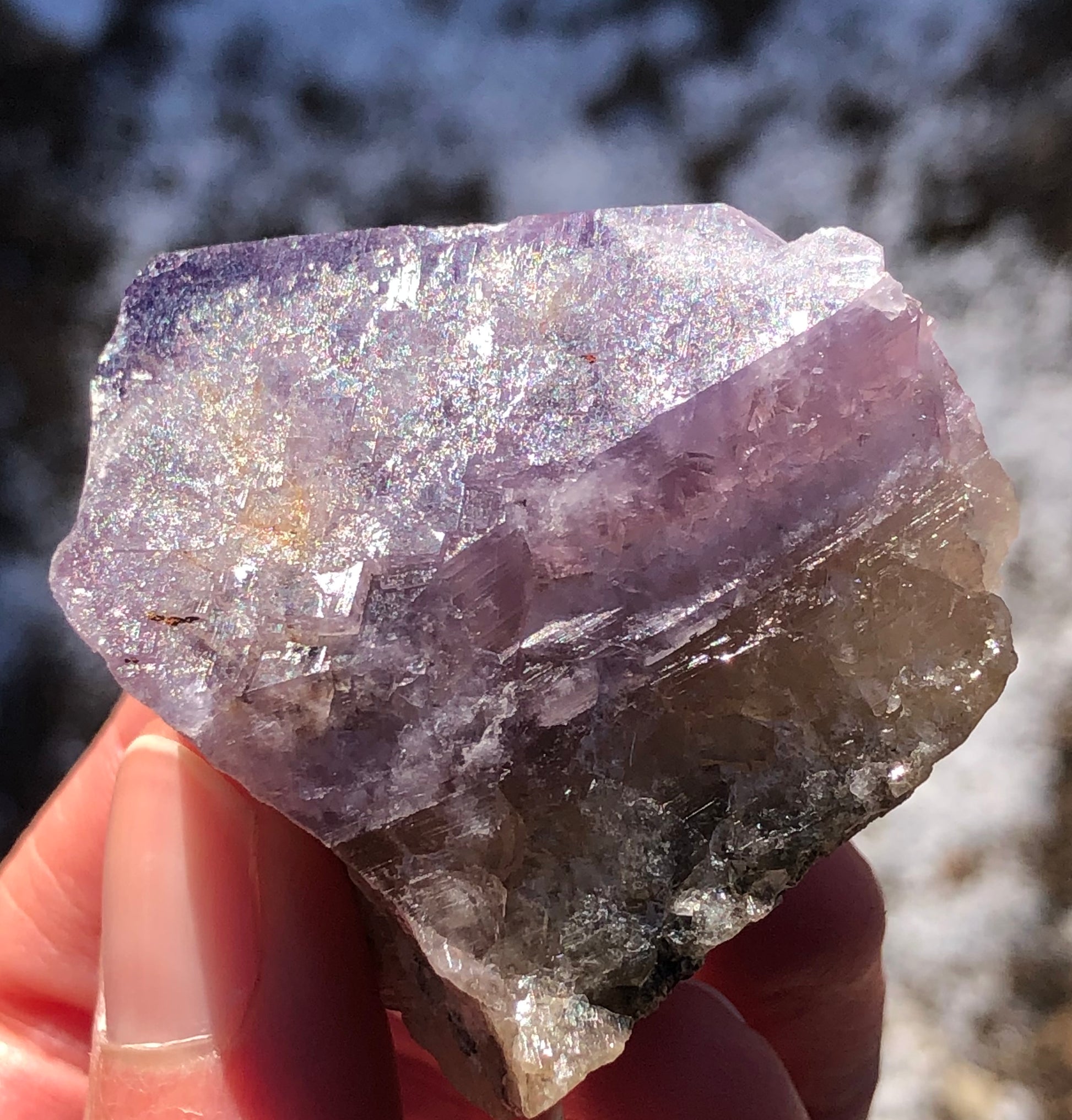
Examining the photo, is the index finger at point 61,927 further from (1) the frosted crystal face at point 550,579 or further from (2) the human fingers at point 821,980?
(2) the human fingers at point 821,980

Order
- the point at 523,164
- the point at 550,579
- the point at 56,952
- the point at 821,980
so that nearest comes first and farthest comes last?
the point at 550,579
the point at 56,952
the point at 821,980
the point at 523,164

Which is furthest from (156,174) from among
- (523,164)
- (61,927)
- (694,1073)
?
(694,1073)

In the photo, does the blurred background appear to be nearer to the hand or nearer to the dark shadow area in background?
the dark shadow area in background

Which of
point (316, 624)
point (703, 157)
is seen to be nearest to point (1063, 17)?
point (703, 157)

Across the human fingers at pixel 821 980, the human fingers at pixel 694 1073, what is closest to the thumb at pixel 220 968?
the human fingers at pixel 694 1073

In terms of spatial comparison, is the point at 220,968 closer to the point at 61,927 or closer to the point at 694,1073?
the point at 61,927

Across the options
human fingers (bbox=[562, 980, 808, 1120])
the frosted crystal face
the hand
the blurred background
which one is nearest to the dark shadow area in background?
the blurred background

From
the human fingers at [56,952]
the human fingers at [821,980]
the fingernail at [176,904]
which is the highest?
the fingernail at [176,904]
